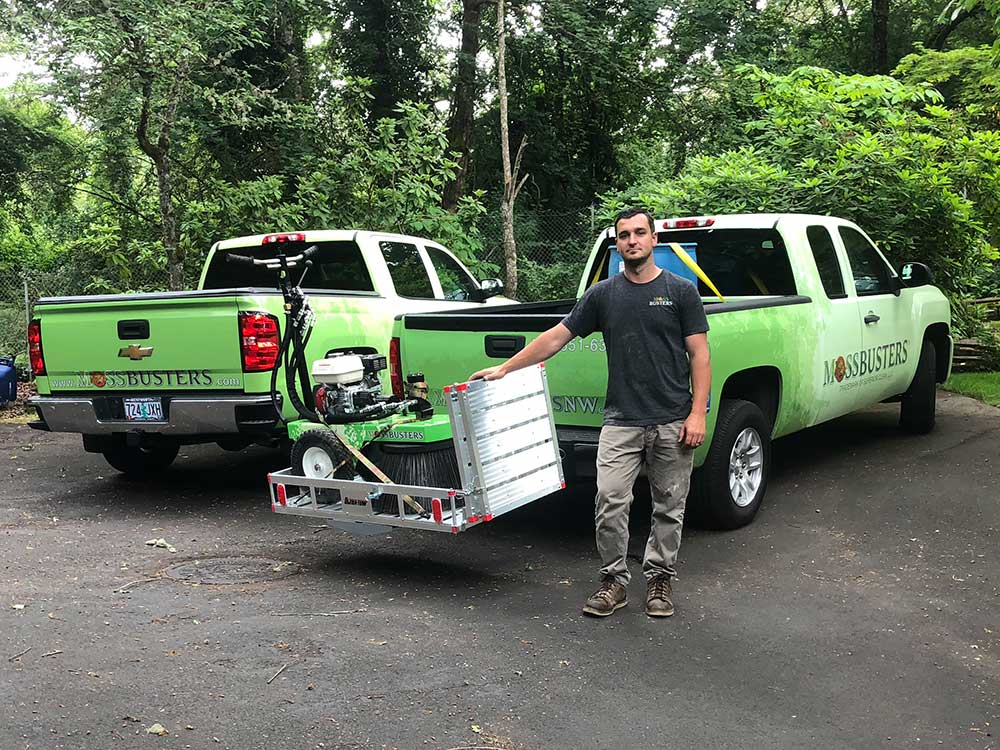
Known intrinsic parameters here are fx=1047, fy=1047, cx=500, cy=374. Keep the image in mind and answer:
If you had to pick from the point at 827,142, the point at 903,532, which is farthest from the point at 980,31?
the point at 903,532

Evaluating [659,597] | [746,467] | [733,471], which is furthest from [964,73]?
[659,597]

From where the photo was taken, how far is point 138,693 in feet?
13.4

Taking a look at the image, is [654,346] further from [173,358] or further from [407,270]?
[407,270]

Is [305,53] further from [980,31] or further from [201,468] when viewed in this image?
[980,31]

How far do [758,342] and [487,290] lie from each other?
3533 mm

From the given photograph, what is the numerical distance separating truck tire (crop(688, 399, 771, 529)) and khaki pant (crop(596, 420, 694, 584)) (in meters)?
1.05

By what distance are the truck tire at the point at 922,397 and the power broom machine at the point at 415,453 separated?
4887 mm

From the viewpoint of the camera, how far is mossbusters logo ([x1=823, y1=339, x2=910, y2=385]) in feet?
24.1

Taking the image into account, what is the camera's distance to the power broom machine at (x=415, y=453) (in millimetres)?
5098

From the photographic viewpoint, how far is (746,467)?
6.48 m

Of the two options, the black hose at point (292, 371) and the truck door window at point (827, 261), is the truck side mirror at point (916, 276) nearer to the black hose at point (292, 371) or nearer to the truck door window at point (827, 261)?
the truck door window at point (827, 261)

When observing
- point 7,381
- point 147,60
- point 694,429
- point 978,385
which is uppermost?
point 147,60

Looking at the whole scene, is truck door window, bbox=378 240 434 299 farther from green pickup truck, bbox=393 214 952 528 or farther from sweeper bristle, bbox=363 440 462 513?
sweeper bristle, bbox=363 440 462 513

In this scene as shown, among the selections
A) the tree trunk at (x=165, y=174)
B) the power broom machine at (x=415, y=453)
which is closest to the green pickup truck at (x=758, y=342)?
the power broom machine at (x=415, y=453)
